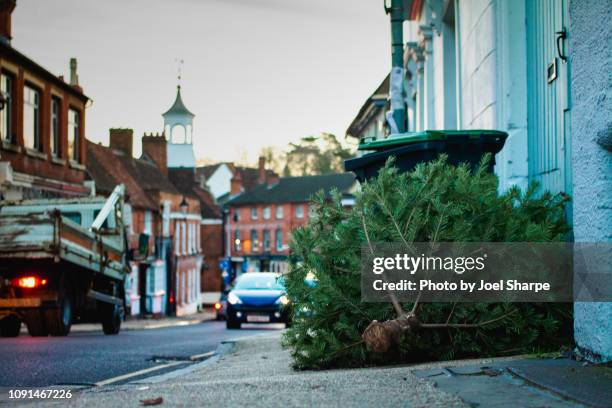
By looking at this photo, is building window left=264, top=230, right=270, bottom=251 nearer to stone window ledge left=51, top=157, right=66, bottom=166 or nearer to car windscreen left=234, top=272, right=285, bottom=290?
stone window ledge left=51, top=157, right=66, bottom=166

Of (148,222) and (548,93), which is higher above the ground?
(148,222)

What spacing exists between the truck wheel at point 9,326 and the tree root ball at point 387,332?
12766mm

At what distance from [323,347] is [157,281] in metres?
50.4

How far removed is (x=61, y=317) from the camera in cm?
1852

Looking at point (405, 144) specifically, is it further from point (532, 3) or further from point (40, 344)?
point (40, 344)

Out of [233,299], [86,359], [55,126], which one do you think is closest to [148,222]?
[55,126]

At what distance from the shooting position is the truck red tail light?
59.1 feet

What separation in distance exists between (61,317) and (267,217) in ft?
270

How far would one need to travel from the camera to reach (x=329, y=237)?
791 cm

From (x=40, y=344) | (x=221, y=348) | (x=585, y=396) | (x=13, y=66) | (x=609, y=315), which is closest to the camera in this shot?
(x=585, y=396)

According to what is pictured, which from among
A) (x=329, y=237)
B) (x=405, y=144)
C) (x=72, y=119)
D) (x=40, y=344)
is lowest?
(x=40, y=344)

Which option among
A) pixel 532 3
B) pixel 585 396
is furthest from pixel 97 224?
pixel 585 396

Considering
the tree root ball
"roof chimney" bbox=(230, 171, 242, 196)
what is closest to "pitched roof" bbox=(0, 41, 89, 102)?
the tree root ball

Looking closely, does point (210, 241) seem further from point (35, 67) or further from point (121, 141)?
point (35, 67)
